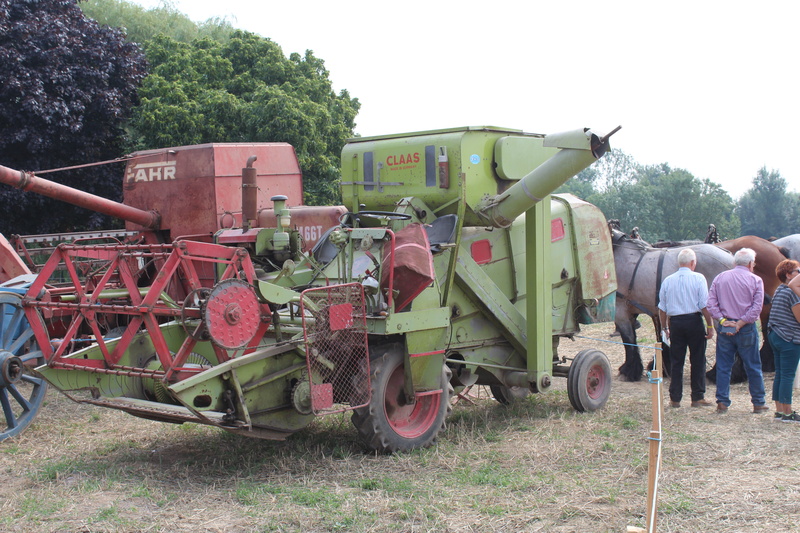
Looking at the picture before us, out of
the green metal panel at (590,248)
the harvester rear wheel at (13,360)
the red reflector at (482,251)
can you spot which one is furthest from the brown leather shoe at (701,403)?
the harvester rear wheel at (13,360)

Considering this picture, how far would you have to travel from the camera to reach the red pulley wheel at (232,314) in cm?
569

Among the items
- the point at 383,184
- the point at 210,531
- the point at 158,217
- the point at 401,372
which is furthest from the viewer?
the point at 158,217

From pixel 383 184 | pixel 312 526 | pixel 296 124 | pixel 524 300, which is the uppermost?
pixel 296 124

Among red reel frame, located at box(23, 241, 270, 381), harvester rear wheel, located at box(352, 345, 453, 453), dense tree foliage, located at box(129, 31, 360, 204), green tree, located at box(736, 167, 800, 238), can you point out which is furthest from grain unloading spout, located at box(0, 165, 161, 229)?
green tree, located at box(736, 167, 800, 238)

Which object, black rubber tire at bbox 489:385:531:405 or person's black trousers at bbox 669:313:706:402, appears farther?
black rubber tire at bbox 489:385:531:405

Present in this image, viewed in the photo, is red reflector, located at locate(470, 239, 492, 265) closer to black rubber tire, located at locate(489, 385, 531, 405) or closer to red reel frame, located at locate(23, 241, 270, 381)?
black rubber tire, located at locate(489, 385, 531, 405)

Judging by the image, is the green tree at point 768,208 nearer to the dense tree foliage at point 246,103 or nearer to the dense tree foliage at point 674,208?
the dense tree foliage at point 674,208

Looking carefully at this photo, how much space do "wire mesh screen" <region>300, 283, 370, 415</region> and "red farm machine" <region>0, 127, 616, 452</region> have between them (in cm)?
1

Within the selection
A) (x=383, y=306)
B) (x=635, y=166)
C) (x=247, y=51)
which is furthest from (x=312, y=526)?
(x=635, y=166)

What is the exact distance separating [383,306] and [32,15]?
13.7 m

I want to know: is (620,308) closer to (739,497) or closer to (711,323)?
(711,323)

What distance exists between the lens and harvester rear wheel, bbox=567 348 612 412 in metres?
8.37

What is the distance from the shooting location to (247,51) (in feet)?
65.5

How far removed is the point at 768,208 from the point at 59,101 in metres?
51.1
